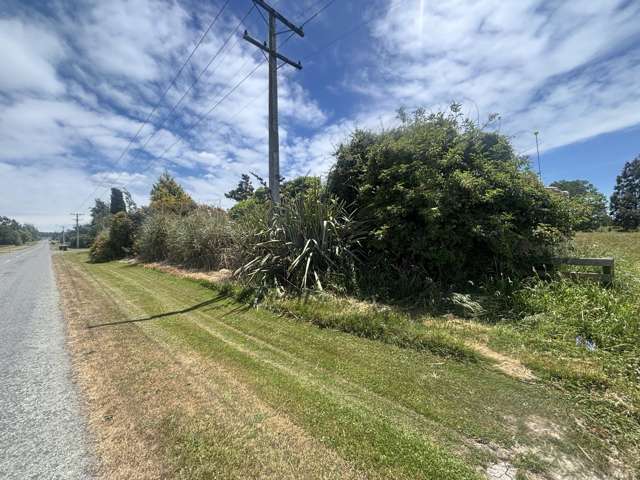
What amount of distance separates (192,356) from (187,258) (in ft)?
31.6

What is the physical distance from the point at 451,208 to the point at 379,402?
3.64 metres

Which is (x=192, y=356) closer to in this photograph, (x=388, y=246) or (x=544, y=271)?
(x=388, y=246)

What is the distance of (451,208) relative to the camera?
189 inches

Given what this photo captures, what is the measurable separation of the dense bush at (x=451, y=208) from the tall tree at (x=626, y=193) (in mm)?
49724

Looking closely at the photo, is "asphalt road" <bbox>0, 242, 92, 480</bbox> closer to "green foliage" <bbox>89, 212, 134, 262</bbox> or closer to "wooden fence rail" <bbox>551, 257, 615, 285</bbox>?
"wooden fence rail" <bbox>551, 257, 615, 285</bbox>

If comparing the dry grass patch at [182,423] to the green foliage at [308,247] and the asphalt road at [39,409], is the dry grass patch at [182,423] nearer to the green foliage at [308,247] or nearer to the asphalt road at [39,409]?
the asphalt road at [39,409]

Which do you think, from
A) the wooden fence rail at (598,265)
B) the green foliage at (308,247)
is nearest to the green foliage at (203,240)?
the green foliage at (308,247)

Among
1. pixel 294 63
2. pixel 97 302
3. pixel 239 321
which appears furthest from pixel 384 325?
pixel 294 63

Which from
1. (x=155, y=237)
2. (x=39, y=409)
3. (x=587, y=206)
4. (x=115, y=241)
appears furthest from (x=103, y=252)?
(x=587, y=206)

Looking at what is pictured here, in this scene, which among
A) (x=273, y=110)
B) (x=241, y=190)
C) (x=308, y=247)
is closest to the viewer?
(x=308, y=247)

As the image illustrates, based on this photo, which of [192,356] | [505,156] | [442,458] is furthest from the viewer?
[505,156]

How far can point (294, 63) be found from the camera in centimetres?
826

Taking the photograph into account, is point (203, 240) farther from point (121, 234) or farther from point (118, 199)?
point (118, 199)

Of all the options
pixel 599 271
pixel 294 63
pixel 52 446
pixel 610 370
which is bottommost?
pixel 52 446
